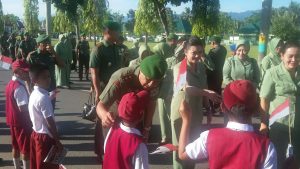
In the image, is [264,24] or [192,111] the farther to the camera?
[264,24]

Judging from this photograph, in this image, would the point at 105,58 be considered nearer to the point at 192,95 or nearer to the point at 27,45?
the point at 192,95

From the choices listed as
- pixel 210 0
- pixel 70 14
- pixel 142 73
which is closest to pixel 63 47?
pixel 210 0

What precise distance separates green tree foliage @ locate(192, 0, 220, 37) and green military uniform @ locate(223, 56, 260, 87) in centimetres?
695

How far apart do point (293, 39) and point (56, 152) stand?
2.62m

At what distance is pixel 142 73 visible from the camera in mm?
3215

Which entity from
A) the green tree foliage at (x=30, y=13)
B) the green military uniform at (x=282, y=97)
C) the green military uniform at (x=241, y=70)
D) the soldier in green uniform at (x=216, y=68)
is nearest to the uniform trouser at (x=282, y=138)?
the green military uniform at (x=282, y=97)

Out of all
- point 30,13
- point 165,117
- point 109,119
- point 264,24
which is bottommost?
point 165,117

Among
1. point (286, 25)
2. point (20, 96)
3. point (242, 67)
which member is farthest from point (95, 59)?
point (286, 25)

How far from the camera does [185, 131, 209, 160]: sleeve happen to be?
2.63m

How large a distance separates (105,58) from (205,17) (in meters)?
8.87

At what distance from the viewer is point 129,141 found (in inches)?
115

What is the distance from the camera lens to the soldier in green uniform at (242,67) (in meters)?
6.60

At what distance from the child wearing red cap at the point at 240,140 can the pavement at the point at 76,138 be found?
3285 millimetres

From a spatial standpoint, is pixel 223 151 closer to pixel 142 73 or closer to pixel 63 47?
pixel 142 73
